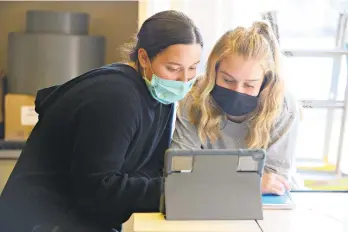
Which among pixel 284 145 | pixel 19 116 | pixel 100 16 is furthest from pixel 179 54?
pixel 100 16

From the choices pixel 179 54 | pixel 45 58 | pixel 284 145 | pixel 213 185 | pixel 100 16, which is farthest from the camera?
pixel 100 16

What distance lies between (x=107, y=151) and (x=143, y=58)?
292 mm

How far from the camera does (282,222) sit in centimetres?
119

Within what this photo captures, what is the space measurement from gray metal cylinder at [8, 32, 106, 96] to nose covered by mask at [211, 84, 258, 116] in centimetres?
95

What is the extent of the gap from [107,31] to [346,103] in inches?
49.6

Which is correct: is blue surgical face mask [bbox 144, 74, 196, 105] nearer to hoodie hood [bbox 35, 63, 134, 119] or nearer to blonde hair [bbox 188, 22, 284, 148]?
hoodie hood [bbox 35, 63, 134, 119]

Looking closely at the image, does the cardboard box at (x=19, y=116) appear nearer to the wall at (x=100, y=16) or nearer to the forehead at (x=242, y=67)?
the wall at (x=100, y=16)

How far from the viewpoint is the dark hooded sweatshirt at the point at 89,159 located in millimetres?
1232

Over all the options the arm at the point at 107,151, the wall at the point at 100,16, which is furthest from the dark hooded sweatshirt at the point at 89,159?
the wall at the point at 100,16

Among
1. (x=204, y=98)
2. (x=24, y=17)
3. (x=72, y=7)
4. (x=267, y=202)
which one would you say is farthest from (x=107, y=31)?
(x=267, y=202)

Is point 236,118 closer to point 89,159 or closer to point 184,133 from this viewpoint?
point 184,133

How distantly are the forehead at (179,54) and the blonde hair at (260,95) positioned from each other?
0.27 m

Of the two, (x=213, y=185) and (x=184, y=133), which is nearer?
(x=213, y=185)

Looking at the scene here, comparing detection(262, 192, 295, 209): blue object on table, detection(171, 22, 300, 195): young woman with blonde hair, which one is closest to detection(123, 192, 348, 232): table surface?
detection(262, 192, 295, 209): blue object on table
